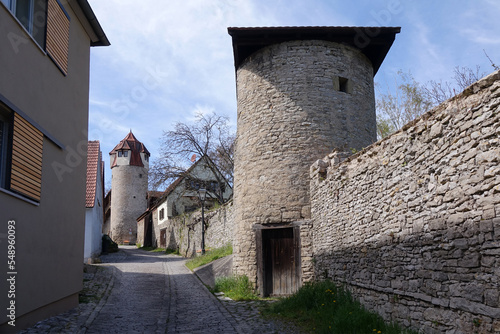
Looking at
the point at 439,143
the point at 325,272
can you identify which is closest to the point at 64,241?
the point at 325,272

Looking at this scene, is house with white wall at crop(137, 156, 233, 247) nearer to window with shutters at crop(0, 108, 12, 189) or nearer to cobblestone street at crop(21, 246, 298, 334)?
cobblestone street at crop(21, 246, 298, 334)

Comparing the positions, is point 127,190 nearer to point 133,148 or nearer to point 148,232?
point 133,148

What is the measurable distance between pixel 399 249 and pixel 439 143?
1862 mm

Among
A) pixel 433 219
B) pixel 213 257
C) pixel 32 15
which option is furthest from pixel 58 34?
pixel 213 257

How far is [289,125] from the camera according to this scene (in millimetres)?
11680

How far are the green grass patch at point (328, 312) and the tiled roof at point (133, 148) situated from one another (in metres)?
37.6

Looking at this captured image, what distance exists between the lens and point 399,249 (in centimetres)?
673

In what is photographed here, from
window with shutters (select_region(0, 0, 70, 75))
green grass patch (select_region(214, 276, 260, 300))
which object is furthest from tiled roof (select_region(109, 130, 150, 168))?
window with shutters (select_region(0, 0, 70, 75))

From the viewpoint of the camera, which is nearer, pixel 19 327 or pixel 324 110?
pixel 19 327

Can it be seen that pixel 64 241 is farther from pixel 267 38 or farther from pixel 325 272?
pixel 267 38

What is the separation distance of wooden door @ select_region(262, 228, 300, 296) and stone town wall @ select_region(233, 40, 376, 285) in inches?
12.4

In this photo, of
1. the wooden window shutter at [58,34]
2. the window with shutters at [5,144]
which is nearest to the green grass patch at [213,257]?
the wooden window shutter at [58,34]

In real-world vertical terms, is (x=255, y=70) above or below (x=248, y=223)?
above

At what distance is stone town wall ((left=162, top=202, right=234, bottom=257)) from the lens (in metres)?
18.5
